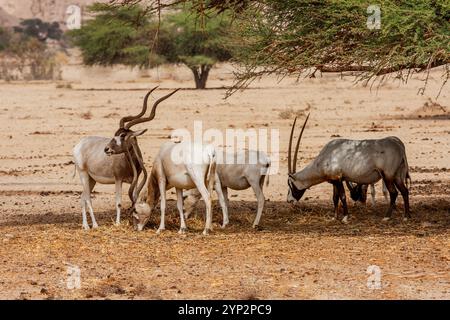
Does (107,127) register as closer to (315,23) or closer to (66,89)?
(315,23)

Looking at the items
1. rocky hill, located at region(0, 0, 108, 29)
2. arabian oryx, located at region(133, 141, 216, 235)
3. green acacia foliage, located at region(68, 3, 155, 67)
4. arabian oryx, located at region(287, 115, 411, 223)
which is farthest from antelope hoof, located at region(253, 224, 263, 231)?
rocky hill, located at region(0, 0, 108, 29)

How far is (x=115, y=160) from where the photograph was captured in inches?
530

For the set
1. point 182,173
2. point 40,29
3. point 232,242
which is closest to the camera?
point 232,242

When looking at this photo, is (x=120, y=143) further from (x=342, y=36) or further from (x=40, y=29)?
(x=40, y=29)

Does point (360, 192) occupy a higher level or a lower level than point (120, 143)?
lower

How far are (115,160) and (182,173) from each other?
109cm

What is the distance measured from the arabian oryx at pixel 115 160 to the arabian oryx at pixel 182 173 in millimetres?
301

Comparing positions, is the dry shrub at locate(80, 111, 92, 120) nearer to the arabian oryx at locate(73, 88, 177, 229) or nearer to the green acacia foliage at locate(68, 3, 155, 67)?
the arabian oryx at locate(73, 88, 177, 229)

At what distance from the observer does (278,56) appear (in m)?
12.3

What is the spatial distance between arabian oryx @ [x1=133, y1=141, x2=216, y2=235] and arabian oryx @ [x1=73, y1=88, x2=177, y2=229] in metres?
0.30

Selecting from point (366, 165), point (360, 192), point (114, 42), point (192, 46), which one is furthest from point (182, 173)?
point (114, 42)

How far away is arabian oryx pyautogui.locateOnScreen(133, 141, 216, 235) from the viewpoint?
41.9 ft

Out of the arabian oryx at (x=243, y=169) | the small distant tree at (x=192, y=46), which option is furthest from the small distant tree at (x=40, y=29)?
the arabian oryx at (x=243, y=169)

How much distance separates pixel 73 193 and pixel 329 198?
4.25 meters
